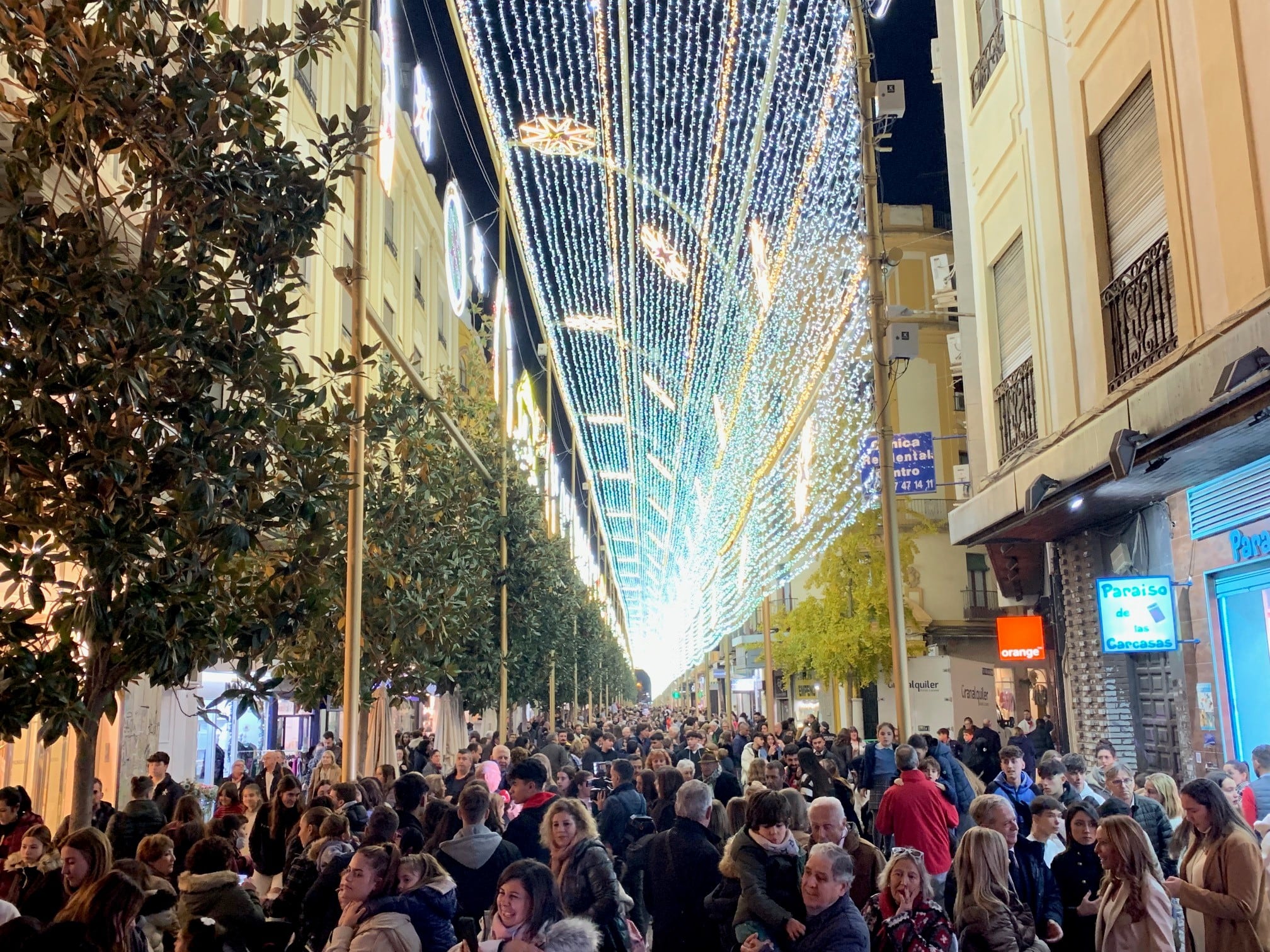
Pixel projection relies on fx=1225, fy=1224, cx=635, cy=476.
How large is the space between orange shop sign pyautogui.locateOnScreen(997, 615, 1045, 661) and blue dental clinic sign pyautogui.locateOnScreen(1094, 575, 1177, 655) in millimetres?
4462

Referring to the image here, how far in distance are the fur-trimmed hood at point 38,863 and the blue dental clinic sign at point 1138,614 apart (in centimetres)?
1140

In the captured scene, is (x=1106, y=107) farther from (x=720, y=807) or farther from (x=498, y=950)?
(x=498, y=950)

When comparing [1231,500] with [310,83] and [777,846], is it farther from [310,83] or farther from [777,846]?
[310,83]

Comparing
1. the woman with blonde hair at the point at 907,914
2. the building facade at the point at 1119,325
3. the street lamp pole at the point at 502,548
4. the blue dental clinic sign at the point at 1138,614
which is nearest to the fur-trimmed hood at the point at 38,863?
the woman with blonde hair at the point at 907,914

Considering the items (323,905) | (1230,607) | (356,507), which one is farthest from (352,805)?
(1230,607)

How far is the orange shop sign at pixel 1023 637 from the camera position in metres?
18.9

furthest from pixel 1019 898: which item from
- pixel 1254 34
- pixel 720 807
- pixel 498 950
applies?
pixel 1254 34

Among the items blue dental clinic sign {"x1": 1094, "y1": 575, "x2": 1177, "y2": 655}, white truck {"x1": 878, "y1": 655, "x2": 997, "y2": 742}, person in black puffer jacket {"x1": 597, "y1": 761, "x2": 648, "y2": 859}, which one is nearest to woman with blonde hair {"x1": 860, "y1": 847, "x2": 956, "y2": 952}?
person in black puffer jacket {"x1": 597, "y1": 761, "x2": 648, "y2": 859}

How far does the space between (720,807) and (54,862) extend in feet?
17.3

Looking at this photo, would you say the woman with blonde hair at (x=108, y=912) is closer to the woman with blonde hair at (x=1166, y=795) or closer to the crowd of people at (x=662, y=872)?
the crowd of people at (x=662, y=872)

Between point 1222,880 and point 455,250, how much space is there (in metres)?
29.6

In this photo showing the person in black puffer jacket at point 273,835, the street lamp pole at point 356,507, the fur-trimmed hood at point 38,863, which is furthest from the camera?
the street lamp pole at point 356,507

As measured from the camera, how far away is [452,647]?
58.2 ft

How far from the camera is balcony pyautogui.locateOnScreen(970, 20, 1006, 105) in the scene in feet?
58.0
